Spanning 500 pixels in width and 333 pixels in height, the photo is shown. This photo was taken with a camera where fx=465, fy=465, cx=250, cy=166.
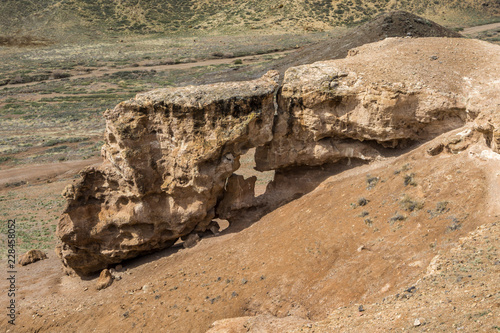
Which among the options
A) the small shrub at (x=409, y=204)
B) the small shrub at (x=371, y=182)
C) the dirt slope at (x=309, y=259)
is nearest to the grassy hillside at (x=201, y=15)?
the small shrub at (x=371, y=182)

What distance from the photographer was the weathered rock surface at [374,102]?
13273mm

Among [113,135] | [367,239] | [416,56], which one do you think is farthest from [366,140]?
[113,135]

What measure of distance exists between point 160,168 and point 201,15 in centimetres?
8482

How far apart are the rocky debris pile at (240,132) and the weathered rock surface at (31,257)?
311 cm

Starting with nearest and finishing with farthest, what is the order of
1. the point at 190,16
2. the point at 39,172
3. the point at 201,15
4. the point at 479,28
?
the point at 39,172, the point at 479,28, the point at 201,15, the point at 190,16

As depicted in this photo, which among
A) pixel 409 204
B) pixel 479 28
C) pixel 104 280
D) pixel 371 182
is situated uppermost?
pixel 409 204

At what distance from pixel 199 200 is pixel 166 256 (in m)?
2.22

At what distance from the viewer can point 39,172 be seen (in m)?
31.7

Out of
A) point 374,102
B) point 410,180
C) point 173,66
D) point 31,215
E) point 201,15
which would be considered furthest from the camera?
point 201,15

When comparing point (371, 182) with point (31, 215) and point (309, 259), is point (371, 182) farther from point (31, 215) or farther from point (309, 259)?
point (31, 215)

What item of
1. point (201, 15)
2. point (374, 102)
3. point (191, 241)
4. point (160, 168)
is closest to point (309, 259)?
Answer: point (191, 241)

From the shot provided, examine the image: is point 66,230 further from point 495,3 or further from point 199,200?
point 495,3

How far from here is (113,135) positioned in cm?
1380

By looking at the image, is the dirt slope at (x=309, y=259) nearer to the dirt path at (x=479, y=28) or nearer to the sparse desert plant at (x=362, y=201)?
the sparse desert plant at (x=362, y=201)
